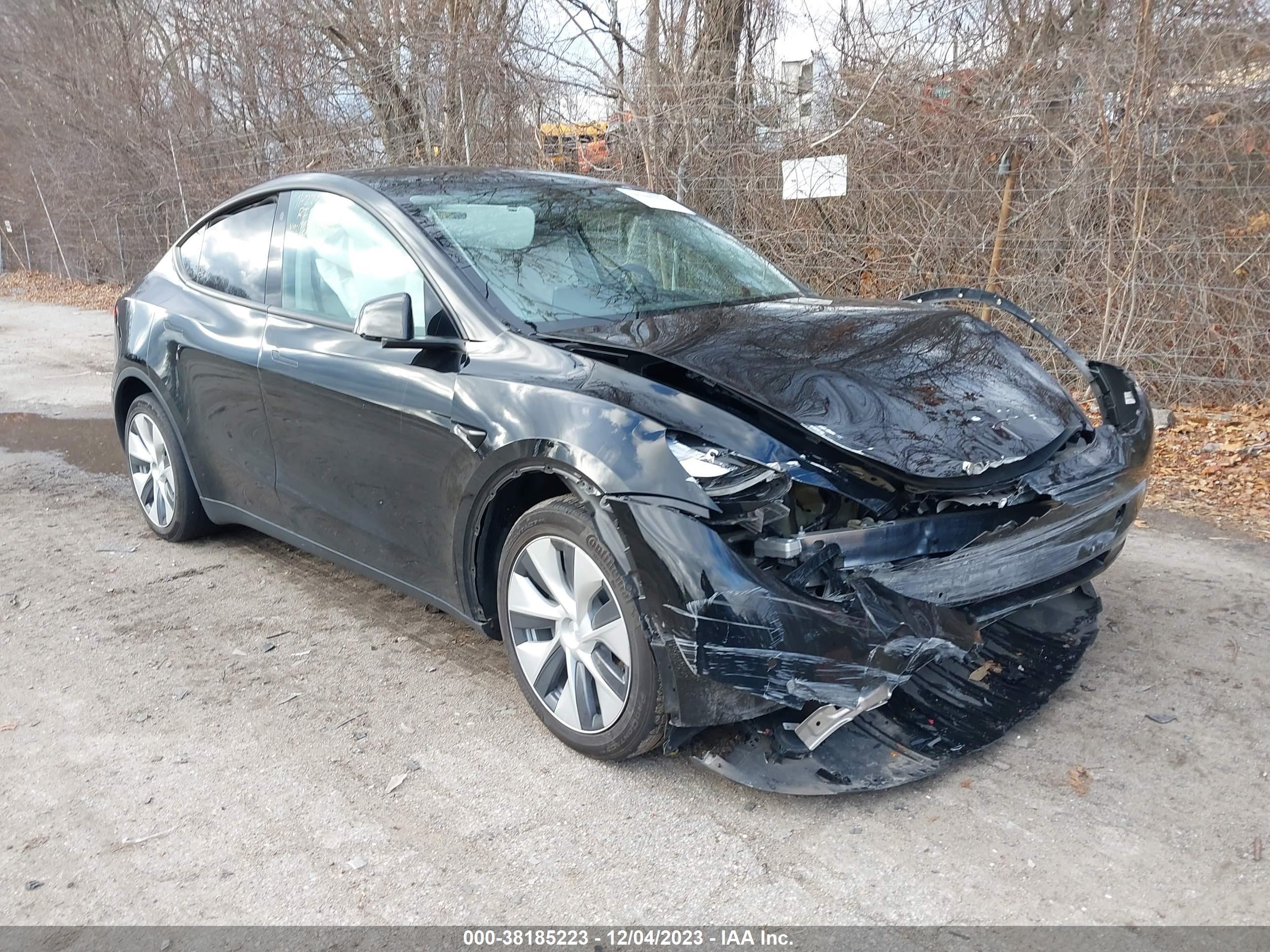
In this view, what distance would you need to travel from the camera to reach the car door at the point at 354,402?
11.2 feet

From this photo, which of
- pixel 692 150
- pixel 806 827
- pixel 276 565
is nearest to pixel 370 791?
pixel 806 827

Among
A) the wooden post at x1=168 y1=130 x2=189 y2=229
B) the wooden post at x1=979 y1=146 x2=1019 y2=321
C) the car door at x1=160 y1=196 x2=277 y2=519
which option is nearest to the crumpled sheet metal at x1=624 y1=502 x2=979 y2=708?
the car door at x1=160 y1=196 x2=277 y2=519

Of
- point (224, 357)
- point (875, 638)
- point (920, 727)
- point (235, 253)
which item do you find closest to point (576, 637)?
point (875, 638)

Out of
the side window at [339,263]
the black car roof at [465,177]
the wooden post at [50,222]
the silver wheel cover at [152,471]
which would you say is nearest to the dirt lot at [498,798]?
the silver wheel cover at [152,471]

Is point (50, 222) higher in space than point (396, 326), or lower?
higher

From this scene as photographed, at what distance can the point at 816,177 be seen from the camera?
28.2 feet

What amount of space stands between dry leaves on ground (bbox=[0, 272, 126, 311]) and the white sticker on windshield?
14436 millimetres

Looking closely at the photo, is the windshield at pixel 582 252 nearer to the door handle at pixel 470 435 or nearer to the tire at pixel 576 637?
the door handle at pixel 470 435

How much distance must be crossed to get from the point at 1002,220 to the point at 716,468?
609 centimetres

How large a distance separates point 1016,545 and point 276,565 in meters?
3.37

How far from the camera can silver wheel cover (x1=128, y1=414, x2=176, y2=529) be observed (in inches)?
197

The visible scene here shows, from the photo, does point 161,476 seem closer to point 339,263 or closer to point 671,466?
Result: point 339,263

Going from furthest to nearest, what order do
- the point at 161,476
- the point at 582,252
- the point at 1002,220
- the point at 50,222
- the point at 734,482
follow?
1. the point at 50,222
2. the point at 1002,220
3. the point at 161,476
4. the point at 582,252
5. the point at 734,482

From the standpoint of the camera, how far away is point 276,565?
4840 mm
